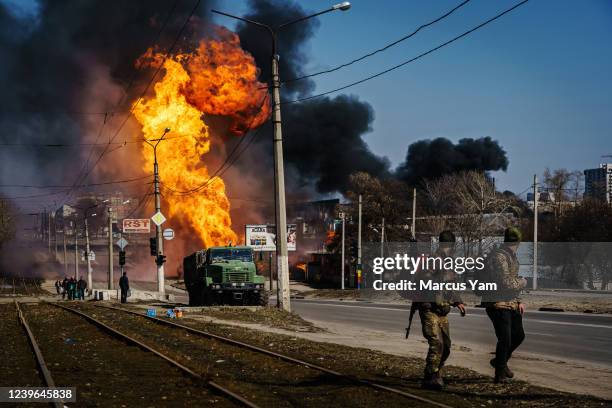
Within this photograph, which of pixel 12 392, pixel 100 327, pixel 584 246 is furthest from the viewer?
pixel 584 246

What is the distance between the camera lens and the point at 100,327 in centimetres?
Answer: 2277

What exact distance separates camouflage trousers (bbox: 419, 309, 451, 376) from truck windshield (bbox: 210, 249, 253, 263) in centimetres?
2529

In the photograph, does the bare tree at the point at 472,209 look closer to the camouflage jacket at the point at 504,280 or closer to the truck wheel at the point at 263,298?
the truck wheel at the point at 263,298

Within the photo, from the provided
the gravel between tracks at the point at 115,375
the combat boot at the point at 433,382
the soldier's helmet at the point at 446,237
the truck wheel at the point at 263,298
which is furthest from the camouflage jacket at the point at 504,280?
the truck wheel at the point at 263,298

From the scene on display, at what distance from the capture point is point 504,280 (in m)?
10.3

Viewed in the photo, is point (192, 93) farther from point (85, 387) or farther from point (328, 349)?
point (85, 387)

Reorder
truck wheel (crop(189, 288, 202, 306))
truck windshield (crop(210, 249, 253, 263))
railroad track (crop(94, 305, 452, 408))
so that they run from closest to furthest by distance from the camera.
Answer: railroad track (crop(94, 305, 452, 408)), truck windshield (crop(210, 249, 253, 263)), truck wheel (crop(189, 288, 202, 306))

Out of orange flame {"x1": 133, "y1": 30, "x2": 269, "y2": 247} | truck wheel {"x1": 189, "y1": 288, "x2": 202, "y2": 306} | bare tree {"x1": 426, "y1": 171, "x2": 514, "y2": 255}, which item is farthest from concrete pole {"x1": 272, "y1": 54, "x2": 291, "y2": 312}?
orange flame {"x1": 133, "y1": 30, "x2": 269, "y2": 247}

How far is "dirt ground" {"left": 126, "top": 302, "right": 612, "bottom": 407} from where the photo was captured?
9789mm

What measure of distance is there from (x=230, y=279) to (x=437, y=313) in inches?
970

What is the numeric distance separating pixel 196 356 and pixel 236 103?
167 feet

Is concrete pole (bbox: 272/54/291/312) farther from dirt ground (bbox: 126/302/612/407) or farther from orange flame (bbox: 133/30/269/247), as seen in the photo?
orange flame (bbox: 133/30/269/247)

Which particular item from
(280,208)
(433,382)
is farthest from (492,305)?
(280,208)

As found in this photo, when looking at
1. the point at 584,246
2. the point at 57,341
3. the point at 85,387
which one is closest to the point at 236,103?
the point at 584,246
